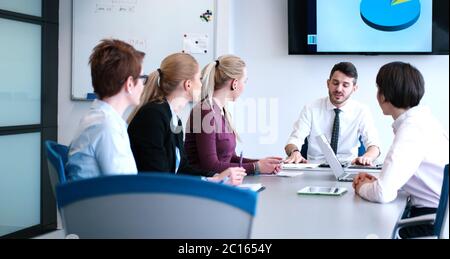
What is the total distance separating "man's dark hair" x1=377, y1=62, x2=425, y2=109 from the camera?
225 cm

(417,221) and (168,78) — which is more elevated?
(168,78)

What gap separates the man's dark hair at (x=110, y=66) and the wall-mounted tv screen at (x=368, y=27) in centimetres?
281

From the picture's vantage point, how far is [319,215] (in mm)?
1896

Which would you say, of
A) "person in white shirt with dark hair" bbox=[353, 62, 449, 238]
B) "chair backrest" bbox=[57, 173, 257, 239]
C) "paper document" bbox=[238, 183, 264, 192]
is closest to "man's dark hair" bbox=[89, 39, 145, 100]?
"paper document" bbox=[238, 183, 264, 192]

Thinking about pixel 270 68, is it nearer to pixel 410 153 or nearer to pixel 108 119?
pixel 410 153

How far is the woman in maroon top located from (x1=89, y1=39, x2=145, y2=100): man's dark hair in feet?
3.16

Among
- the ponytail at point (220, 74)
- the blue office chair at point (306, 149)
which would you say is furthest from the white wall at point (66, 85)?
the ponytail at point (220, 74)

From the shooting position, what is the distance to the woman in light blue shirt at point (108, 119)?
1741 millimetres

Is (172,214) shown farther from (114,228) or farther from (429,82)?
(429,82)

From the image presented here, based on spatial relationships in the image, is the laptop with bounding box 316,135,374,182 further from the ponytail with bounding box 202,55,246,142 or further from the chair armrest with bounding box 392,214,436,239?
the chair armrest with bounding box 392,214,436,239

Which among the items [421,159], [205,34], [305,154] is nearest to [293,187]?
[421,159]

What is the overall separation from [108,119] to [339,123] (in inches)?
92.7

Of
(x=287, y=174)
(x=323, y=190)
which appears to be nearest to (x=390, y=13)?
(x=287, y=174)
